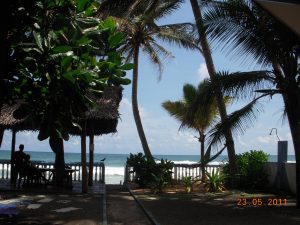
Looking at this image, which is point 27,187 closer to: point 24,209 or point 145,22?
point 24,209

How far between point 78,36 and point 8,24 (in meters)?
0.97

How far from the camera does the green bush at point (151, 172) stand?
15609 millimetres

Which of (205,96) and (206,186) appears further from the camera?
(206,186)

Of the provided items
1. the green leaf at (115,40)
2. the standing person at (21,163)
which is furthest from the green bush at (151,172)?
the green leaf at (115,40)

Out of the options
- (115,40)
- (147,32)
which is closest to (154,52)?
(147,32)

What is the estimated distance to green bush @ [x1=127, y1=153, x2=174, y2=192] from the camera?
51.2 ft

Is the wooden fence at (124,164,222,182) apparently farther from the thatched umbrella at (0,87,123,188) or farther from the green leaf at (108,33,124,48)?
the green leaf at (108,33,124,48)

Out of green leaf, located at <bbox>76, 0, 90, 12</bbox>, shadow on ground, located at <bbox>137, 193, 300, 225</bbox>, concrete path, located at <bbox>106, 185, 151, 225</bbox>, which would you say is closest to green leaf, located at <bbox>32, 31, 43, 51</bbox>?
green leaf, located at <bbox>76, 0, 90, 12</bbox>

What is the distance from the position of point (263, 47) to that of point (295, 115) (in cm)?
181

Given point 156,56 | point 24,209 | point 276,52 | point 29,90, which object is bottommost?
point 24,209

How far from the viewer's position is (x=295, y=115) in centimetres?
1112

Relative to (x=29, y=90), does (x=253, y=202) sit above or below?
below

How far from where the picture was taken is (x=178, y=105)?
2534 centimetres

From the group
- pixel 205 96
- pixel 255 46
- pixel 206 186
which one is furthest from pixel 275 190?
pixel 255 46
